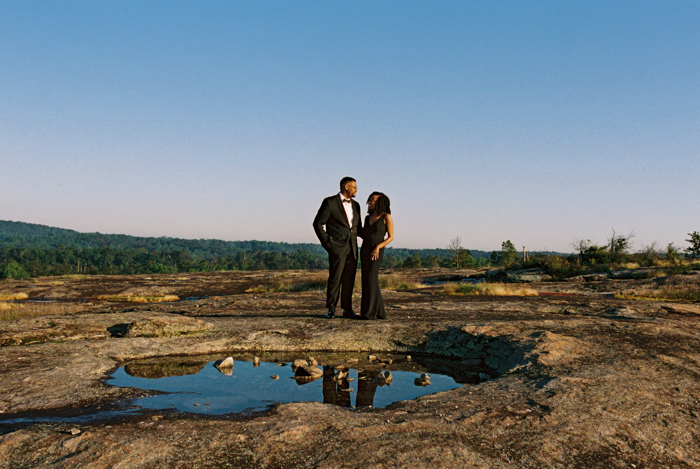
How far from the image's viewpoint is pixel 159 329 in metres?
6.14

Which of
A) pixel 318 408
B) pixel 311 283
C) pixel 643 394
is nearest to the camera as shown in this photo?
pixel 318 408

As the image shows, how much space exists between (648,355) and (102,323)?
23.0ft

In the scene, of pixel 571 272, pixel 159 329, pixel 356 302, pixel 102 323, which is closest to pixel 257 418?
pixel 159 329

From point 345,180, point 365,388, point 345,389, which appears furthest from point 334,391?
point 345,180

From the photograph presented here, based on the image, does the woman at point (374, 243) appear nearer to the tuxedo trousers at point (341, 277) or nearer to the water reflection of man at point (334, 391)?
the tuxedo trousers at point (341, 277)

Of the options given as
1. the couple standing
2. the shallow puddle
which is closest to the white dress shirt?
the couple standing

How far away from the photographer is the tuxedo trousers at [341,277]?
23.4ft

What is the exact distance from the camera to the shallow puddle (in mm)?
3682

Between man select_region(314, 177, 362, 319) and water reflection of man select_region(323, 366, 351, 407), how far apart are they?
258 centimetres

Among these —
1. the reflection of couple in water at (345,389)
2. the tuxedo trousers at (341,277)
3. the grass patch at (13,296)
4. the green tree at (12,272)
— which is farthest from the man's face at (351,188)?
the green tree at (12,272)

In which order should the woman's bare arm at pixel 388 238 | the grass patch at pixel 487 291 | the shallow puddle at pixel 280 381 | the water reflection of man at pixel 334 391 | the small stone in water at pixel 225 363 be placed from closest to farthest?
the shallow puddle at pixel 280 381, the water reflection of man at pixel 334 391, the small stone in water at pixel 225 363, the woman's bare arm at pixel 388 238, the grass patch at pixel 487 291

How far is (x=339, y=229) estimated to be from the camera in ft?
23.3

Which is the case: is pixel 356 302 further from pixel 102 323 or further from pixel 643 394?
pixel 643 394

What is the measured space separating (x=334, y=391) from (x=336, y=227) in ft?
11.1
